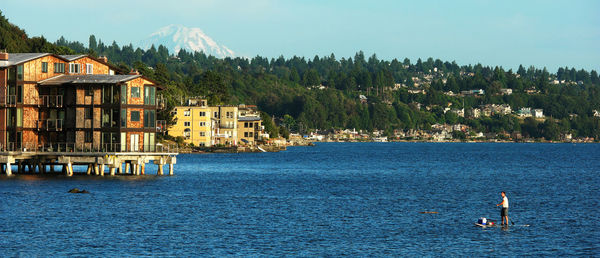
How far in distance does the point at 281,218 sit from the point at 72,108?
39.0 meters

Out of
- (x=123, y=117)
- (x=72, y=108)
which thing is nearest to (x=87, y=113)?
(x=72, y=108)

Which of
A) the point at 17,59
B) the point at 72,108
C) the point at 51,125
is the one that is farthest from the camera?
the point at 17,59

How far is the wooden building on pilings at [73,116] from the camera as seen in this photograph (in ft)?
319

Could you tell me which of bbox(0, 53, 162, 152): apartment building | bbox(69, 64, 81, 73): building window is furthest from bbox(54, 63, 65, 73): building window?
bbox(69, 64, 81, 73): building window

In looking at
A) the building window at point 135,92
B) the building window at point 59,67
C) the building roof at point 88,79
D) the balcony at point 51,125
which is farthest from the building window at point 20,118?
the building window at point 135,92

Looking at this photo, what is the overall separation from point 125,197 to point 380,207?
80.0ft

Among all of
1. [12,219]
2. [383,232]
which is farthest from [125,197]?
[383,232]

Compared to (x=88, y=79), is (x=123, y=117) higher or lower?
lower

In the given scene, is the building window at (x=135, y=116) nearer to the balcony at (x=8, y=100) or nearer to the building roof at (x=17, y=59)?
the balcony at (x=8, y=100)

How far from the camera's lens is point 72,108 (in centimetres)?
9950

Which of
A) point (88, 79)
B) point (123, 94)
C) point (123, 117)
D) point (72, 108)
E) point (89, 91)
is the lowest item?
point (123, 117)

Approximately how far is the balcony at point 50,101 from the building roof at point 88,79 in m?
1.66

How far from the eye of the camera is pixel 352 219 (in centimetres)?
7088

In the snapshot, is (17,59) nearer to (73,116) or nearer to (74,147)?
(73,116)
